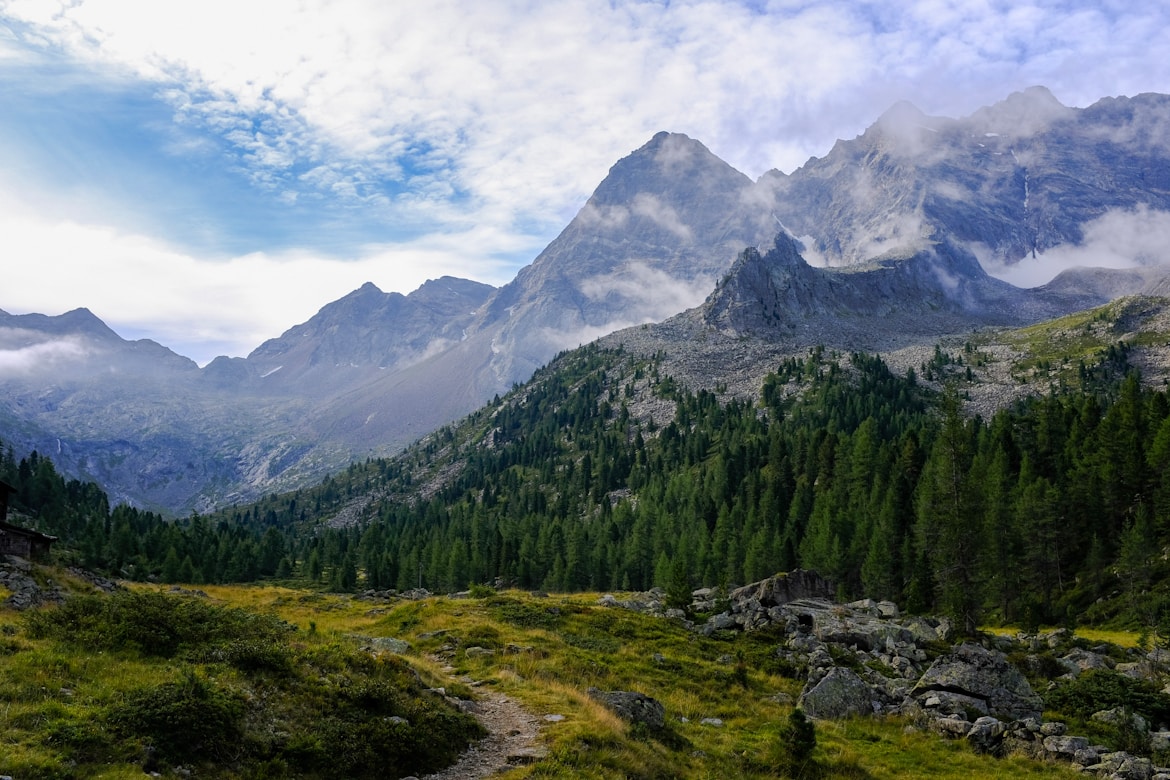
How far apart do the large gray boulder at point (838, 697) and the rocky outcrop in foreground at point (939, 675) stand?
0.05m

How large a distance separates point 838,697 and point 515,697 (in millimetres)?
16429

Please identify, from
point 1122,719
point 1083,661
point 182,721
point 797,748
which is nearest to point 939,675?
point 1122,719

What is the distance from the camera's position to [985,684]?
33344 millimetres

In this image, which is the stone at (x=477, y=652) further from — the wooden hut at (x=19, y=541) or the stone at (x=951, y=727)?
the wooden hut at (x=19, y=541)

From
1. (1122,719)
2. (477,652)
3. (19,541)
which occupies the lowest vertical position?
(477,652)

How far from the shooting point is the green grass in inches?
627

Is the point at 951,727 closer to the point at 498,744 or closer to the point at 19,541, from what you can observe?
the point at 498,744

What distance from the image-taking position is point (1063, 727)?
96.4ft

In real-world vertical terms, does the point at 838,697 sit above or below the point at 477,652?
below

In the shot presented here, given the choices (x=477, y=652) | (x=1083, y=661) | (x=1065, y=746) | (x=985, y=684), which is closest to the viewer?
(x=1065, y=746)

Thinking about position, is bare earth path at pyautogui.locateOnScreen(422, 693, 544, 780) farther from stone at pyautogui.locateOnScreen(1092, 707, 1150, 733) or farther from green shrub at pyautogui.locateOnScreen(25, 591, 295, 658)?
stone at pyautogui.locateOnScreen(1092, 707, 1150, 733)

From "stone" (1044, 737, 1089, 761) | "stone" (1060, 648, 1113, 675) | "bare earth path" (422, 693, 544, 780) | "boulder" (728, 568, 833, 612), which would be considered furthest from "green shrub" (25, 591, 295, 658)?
"stone" (1060, 648, 1113, 675)

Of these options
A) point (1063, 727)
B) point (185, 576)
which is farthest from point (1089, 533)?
point (185, 576)

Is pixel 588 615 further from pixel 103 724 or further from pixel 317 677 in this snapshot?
pixel 103 724
